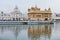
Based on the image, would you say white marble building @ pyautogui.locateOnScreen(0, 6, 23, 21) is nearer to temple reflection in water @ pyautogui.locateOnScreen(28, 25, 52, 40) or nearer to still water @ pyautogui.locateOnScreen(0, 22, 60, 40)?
still water @ pyautogui.locateOnScreen(0, 22, 60, 40)

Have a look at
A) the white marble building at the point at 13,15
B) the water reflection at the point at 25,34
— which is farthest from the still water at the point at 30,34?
the white marble building at the point at 13,15

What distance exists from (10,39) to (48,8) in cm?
306

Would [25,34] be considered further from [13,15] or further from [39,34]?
[13,15]

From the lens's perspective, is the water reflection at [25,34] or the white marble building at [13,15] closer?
the water reflection at [25,34]

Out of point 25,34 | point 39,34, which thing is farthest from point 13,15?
point 39,34

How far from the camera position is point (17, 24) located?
8406 millimetres

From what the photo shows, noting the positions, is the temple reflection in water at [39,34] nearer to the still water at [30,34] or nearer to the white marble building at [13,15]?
the still water at [30,34]

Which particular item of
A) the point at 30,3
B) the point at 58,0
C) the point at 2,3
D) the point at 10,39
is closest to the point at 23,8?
the point at 30,3

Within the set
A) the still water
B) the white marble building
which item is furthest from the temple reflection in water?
the white marble building

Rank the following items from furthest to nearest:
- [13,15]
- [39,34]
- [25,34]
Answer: [13,15] < [25,34] < [39,34]

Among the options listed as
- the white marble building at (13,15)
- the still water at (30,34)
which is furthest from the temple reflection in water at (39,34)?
the white marble building at (13,15)

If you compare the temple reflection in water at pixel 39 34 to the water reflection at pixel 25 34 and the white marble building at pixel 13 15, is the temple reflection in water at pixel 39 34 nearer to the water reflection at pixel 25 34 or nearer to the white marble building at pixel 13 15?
the water reflection at pixel 25 34

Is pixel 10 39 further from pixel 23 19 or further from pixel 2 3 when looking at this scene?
pixel 23 19

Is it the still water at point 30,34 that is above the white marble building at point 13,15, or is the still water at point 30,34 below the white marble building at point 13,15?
below
